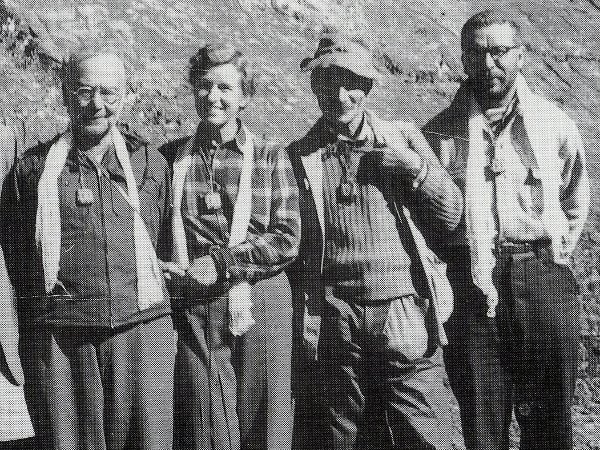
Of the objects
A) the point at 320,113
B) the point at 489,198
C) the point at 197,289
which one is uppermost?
the point at 320,113

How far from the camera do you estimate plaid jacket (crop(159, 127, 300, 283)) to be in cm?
488

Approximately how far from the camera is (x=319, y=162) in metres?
4.97

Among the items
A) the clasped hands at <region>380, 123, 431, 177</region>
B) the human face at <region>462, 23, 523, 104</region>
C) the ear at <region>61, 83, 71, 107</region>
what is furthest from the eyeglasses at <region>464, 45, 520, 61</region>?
the ear at <region>61, 83, 71, 107</region>

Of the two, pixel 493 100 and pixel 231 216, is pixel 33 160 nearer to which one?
pixel 231 216

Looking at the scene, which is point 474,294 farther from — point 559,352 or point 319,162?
point 319,162

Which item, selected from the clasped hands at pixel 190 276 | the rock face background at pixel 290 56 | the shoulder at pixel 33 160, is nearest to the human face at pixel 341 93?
the rock face background at pixel 290 56

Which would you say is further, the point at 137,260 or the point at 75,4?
the point at 75,4

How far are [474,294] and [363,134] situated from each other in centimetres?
89

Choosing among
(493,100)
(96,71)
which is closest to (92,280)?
(96,71)

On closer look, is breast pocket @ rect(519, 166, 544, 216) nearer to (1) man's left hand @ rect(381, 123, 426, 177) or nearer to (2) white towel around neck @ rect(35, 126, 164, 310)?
(1) man's left hand @ rect(381, 123, 426, 177)

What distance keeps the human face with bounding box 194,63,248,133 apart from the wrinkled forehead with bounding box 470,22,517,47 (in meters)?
1.12

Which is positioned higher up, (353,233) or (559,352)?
(353,233)

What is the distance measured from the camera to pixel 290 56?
5383mm

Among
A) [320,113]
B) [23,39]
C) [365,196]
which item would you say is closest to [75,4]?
[23,39]
